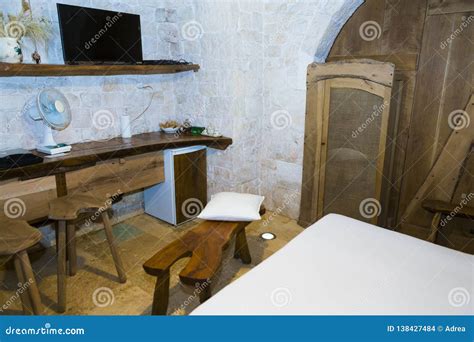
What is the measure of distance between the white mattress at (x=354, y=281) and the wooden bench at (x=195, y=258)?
1.00ft

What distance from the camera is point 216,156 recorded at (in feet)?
12.2

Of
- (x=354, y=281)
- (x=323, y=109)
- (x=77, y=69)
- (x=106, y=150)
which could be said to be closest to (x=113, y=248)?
(x=106, y=150)

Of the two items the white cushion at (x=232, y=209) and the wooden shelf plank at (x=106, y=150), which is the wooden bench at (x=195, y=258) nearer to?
the white cushion at (x=232, y=209)

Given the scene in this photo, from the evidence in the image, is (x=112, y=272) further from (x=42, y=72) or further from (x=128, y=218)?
(x=42, y=72)

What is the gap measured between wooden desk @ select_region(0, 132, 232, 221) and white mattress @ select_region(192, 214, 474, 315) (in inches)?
69.9

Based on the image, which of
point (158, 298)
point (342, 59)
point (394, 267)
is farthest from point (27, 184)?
point (342, 59)

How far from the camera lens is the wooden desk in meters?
2.38

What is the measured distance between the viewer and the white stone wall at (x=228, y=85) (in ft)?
9.59

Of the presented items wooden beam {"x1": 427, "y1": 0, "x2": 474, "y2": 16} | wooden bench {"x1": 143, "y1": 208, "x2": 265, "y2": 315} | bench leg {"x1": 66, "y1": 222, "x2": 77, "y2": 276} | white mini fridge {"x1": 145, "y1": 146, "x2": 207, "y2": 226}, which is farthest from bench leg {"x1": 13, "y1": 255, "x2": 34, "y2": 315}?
wooden beam {"x1": 427, "y1": 0, "x2": 474, "y2": 16}

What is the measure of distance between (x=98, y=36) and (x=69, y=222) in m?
1.66

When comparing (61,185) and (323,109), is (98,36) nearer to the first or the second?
(61,185)

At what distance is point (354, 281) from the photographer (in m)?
1.54

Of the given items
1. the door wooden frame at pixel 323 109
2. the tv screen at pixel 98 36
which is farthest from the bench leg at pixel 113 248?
the door wooden frame at pixel 323 109
